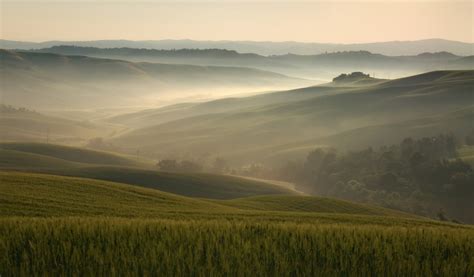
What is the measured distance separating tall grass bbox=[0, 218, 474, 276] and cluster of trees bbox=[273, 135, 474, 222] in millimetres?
121961

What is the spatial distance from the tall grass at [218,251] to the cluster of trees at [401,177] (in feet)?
400

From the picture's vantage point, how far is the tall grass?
9625 millimetres

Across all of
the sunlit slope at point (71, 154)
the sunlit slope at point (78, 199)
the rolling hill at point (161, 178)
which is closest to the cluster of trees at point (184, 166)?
the sunlit slope at point (71, 154)

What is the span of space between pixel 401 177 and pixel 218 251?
156141 millimetres

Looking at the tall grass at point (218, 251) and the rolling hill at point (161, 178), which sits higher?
the tall grass at point (218, 251)

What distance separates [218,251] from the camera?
10617 millimetres

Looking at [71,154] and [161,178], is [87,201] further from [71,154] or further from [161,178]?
[71,154]

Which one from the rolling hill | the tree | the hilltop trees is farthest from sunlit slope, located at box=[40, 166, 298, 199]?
the hilltop trees

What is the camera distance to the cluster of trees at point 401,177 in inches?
5546

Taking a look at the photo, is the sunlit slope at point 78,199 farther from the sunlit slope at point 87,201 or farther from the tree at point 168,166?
the tree at point 168,166

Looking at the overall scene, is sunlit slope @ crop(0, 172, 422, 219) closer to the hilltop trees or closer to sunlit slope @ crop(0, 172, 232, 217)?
sunlit slope @ crop(0, 172, 232, 217)

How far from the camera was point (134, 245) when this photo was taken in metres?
10.9

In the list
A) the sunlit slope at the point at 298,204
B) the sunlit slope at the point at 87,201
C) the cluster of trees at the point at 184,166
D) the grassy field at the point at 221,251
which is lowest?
the cluster of trees at the point at 184,166

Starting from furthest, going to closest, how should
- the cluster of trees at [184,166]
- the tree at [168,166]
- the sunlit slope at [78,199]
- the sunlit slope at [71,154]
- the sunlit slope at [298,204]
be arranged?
the sunlit slope at [71,154] → the cluster of trees at [184,166] → the tree at [168,166] → the sunlit slope at [298,204] → the sunlit slope at [78,199]
